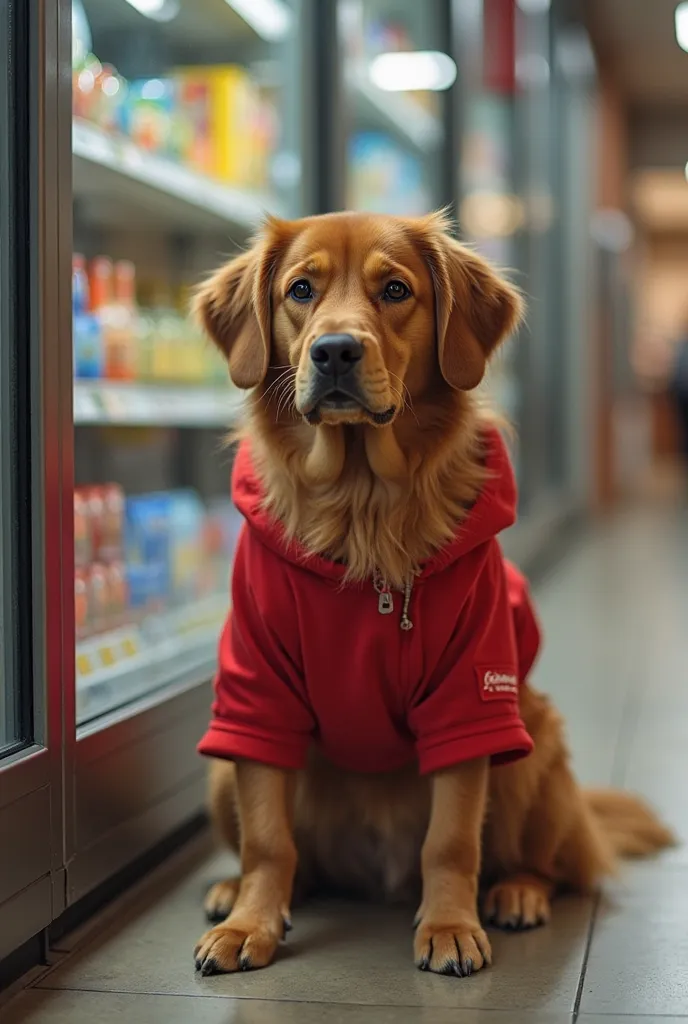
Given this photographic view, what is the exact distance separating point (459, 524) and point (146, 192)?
5.24ft

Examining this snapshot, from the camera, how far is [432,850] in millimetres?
2154

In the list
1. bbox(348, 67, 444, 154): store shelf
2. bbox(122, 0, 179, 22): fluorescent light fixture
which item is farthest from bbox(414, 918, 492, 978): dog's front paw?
bbox(348, 67, 444, 154): store shelf

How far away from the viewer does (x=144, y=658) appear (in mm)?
3152

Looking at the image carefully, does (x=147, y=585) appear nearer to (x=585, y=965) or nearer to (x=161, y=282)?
(x=161, y=282)

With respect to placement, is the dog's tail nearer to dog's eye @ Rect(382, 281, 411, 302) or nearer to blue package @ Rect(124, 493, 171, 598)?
dog's eye @ Rect(382, 281, 411, 302)

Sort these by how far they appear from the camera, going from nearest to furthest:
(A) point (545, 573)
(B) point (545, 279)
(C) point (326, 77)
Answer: (C) point (326, 77) < (A) point (545, 573) < (B) point (545, 279)

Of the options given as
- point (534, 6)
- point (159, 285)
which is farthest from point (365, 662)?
point (534, 6)

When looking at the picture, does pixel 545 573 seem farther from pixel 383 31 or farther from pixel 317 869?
pixel 317 869

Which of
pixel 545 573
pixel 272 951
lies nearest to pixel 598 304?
pixel 545 573

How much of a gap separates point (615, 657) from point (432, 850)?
2.77 meters

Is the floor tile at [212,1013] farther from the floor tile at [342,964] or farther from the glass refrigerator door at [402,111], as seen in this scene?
the glass refrigerator door at [402,111]

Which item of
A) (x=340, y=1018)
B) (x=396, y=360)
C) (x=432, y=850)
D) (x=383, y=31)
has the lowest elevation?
(x=340, y=1018)

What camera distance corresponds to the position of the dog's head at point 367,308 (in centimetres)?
207

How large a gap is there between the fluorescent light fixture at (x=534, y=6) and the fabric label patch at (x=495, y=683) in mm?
5649
